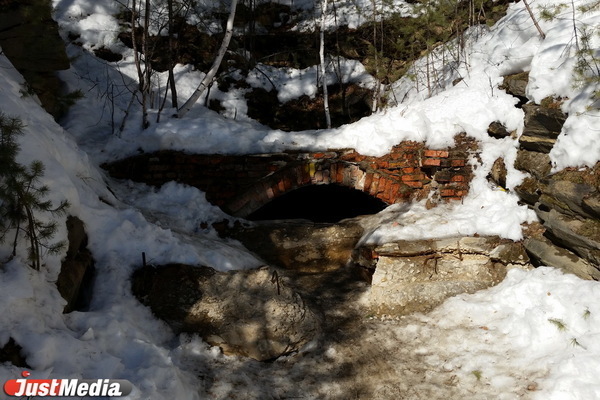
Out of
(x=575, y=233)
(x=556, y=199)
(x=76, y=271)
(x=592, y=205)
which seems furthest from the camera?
(x=556, y=199)

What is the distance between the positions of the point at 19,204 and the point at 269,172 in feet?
11.2

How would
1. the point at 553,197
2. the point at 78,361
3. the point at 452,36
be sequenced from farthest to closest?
the point at 452,36 → the point at 553,197 → the point at 78,361

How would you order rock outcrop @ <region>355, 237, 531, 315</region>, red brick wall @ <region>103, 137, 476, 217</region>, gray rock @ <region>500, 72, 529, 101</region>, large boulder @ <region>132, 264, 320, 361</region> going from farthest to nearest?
red brick wall @ <region>103, 137, 476, 217</region>, gray rock @ <region>500, 72, 529, 101</region>, rock outcrop @ <region>355, 237, 531, 315</region>, large boulder @ <region>132, 264, 320, 361</region>

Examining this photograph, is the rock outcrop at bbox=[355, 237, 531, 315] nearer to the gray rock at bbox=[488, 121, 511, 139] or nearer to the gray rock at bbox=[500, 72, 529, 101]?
the gray rock at bbox=[488, 121, 511, 139]

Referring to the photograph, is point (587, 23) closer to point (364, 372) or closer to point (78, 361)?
point (364, 372)

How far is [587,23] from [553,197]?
2006 mm

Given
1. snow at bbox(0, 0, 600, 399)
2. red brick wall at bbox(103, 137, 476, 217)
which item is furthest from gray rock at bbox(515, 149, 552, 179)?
red brick wall at bbox(103, 137, 476, 217)

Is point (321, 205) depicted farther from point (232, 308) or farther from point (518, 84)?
point (232, 308)

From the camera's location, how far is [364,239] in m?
4.95

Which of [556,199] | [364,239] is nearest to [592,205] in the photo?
[556,199]

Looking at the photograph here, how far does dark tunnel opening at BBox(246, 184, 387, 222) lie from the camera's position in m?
7.61

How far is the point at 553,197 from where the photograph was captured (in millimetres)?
4066

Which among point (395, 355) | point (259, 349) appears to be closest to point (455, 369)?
point (395, 355)

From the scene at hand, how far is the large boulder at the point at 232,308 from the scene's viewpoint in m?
3.48
